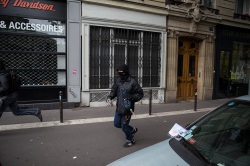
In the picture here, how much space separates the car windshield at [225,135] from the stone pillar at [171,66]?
8199 mm

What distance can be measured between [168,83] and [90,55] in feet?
13.5

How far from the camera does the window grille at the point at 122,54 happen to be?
9.54 meters

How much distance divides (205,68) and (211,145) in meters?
10.5

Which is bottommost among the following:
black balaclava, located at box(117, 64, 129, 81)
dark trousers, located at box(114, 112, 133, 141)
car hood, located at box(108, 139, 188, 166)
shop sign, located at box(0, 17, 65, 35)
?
dark trousers, located at box(114, 112, 133, 141)

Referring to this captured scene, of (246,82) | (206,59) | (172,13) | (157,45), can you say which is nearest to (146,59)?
(157,45)

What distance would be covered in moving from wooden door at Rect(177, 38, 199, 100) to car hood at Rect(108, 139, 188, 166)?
967 cm

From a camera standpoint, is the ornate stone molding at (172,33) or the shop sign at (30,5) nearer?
the shop sign at (30,5)

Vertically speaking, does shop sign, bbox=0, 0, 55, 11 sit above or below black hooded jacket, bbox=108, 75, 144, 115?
above

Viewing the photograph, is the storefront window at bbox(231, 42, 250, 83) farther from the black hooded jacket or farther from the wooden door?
the black hooded jacket

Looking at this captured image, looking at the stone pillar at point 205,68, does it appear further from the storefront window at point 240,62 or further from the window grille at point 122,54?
the window grille at point 122,54

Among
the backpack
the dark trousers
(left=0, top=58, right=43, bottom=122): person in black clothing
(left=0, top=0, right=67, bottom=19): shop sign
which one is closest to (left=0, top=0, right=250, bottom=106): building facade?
(left=0, top=0, right=67, bottom=19): shop sign

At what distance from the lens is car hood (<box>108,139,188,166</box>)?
224 centimetres

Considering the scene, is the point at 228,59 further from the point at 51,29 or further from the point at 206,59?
the point at 51,29

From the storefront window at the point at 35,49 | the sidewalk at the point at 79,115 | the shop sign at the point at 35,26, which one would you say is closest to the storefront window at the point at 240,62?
the sidewalk at the point at 79,115
